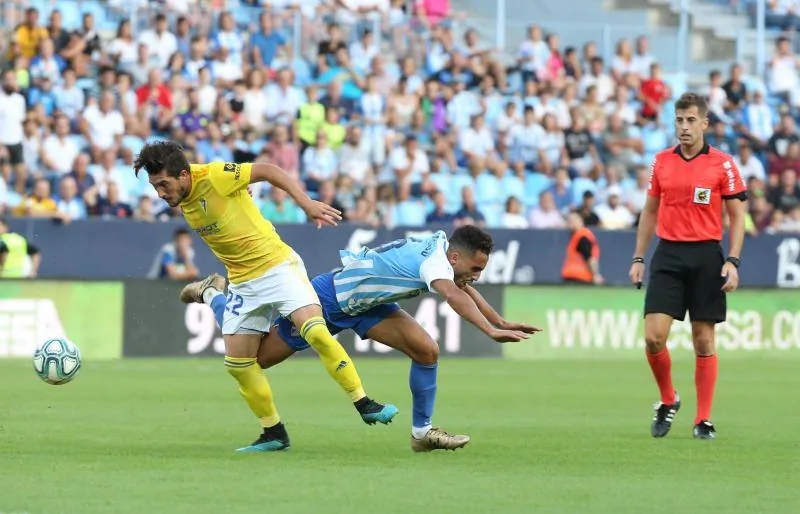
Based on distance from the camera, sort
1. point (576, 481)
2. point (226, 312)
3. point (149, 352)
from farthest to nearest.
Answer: point (149, 352) → point (226, 312) → point (576, 481)

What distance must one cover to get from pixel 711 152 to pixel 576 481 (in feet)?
12.0

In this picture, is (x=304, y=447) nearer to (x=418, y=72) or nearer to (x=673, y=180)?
(x=673, y=180)

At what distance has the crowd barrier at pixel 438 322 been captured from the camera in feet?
66.2

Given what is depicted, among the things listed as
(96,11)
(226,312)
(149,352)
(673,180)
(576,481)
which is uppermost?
(96,11)

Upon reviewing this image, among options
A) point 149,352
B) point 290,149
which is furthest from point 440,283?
point 290,149

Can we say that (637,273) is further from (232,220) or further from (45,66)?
(45,66)

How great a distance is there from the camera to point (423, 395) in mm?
9969

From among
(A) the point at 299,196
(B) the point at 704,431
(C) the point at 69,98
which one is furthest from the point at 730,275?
(C) the point at 69,98

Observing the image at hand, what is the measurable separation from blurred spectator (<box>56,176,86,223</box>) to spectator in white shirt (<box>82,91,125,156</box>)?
106 centimetres

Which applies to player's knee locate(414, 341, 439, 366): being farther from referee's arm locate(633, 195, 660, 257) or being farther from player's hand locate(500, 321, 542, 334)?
referee's arm locate(633, 195, 660, 257)

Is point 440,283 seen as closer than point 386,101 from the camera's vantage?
Yes

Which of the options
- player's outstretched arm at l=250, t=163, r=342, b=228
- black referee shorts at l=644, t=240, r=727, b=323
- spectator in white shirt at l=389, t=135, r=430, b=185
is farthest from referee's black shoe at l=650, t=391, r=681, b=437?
spectator in white shirt at l=389, t=135, r=430, b=185

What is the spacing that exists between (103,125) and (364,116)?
4.35 meters

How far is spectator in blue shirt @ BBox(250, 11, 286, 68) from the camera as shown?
25594 millimetres
